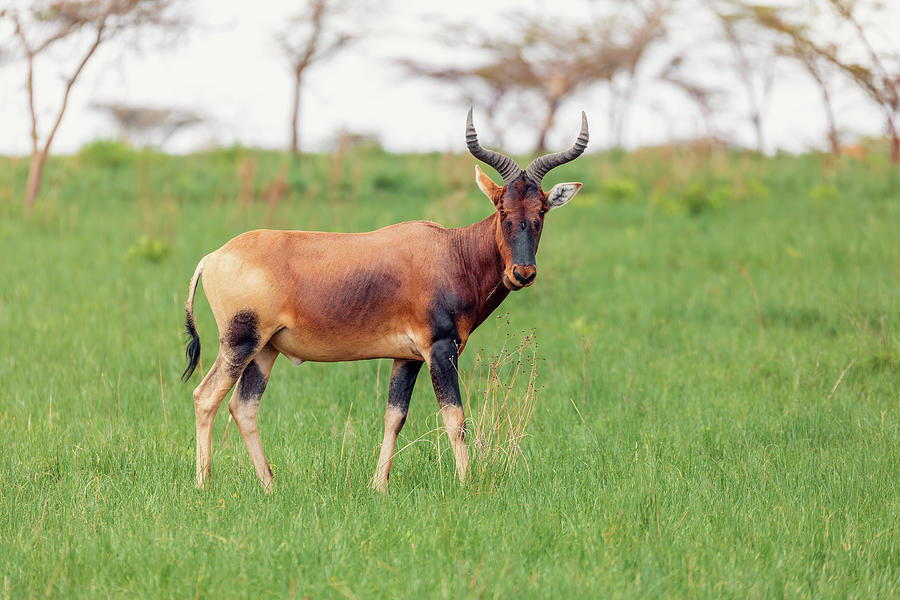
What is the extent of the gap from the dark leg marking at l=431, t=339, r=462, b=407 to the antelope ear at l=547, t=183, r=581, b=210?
991 millimetres

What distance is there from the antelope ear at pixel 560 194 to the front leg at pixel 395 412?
128cm

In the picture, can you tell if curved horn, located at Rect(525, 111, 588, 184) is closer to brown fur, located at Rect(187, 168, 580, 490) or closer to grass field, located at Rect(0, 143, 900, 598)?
brown fur, located at Rect(187, 168, 580, 490)

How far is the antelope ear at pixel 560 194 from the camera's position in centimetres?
525

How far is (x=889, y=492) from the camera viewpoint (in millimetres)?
5484

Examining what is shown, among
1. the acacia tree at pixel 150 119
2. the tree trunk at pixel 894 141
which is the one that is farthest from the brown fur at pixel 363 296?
the acacia tree at pixel 150 119

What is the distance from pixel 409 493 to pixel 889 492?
288 cm

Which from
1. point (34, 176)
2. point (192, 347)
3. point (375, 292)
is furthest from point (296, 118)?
point (375, 292)

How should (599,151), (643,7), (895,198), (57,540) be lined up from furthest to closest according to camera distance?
(643,7), (599,151), (895,198), (57,540)

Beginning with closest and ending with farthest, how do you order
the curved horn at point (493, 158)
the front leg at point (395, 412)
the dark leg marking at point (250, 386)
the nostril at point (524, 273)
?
the nostril at point (524, 273)
the curved horn at point (493, 158)
the front leg at point (395, 412)
the dark leg marking at point (250, 386)

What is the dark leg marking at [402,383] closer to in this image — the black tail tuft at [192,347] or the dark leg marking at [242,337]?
the dark leg marking at [242,337]

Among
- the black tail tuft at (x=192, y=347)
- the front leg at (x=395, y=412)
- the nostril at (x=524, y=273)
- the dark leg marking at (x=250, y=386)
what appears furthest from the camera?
the black tail tuft at (x=192, y=347)

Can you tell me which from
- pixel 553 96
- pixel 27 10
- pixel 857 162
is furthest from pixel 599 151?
pixel 27 10

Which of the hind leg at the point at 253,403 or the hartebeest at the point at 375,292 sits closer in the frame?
the hartebeest at the point at 375,292

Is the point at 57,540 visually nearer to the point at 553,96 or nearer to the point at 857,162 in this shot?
the point at 857,162
